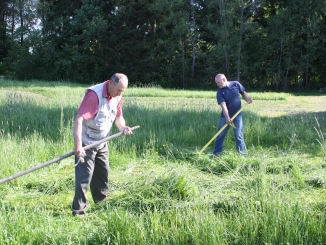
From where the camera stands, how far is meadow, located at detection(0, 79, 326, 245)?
294 cm

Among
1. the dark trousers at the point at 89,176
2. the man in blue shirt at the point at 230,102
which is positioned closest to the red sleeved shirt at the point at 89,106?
the dark trousers at the point at 89,176

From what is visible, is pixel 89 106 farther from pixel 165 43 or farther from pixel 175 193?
pixel 165 43

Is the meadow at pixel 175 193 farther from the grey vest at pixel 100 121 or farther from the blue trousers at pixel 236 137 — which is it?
the grey vest at pixel 100 121

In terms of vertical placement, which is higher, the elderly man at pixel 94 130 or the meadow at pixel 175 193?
the elderly man at pixel 94 130

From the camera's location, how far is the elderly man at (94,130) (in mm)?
3423

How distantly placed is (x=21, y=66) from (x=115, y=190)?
101 ft

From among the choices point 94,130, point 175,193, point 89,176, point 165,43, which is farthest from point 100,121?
point 165,43

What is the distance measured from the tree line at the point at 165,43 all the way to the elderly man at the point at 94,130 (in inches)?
997

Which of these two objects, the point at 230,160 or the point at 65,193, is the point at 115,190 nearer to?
the point at 65,193

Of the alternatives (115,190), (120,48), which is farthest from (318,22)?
(115,190)

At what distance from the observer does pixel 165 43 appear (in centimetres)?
3097

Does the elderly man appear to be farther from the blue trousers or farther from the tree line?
the tree line

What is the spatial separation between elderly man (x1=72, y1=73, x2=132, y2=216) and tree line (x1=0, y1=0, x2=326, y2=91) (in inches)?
997

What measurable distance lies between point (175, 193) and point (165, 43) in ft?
92.0
